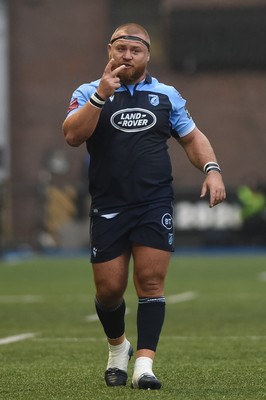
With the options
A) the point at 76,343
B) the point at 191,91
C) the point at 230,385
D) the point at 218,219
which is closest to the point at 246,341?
the point at 76,343

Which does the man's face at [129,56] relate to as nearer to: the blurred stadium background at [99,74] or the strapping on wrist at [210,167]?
the strapping on wrist at [210,167]

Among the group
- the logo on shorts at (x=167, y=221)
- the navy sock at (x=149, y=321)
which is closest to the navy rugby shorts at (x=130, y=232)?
the logo on shorts at (x=167, y=221)

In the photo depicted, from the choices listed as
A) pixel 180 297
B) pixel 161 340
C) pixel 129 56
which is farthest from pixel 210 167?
pixel 180 297

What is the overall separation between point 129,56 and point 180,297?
355 inches

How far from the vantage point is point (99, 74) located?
127 ft

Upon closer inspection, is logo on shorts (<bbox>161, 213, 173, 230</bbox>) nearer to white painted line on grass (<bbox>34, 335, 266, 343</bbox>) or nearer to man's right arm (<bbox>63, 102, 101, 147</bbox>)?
man's right arm (<bbox>63, 102, 101, 147</bbox>)

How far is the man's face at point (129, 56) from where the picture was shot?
279 inches

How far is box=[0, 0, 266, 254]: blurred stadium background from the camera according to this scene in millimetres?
37219

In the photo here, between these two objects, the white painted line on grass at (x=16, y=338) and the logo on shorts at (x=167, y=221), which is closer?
the logo on shorts at (x=167, y=221)

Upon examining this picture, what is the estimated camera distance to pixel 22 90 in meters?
38.8

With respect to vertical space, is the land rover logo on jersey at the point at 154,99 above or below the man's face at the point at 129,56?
below

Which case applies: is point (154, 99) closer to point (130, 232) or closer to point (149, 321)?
point (130, 232)

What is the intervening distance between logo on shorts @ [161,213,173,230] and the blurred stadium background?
96.4 feet

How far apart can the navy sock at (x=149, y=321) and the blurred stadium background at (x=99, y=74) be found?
29.5 m
